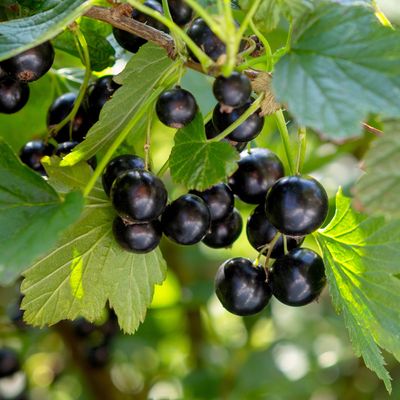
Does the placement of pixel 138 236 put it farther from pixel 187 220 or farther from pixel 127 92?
pixel 127 92

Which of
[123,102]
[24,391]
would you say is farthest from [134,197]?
[24,391]

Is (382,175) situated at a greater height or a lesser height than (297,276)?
greater

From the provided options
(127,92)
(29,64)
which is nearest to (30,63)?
(29,64)

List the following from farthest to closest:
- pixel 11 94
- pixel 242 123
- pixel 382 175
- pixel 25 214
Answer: pixel 11 94 < pixel 242 123 < pixel 25 214 < pixel 382 175

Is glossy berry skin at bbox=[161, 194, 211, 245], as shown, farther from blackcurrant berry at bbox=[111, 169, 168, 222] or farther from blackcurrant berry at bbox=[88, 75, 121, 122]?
blackcurrant berry at bbox=[88, 75, 121, 122]

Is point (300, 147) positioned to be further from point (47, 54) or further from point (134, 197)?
point (47, 54)

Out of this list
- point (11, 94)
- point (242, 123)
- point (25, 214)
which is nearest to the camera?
point (25, 214)

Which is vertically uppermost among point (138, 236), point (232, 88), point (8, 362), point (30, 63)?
point (232, 88)
